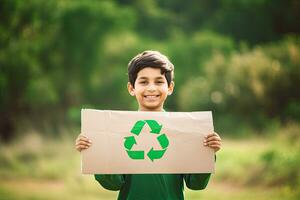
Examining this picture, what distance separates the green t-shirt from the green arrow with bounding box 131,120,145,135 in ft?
0.59

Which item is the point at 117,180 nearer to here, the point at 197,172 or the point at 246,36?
the point at 197,172

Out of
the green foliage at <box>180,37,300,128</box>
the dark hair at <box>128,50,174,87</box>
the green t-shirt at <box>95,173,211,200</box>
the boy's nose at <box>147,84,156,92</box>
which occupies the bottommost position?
the green t-shirt at <box>95,173,211,200</box>

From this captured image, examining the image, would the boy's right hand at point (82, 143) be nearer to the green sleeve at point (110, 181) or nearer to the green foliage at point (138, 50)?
the green sleeve at point (110, 181)

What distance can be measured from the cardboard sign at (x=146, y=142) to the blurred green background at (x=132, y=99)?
461 cm

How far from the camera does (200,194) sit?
22.0ft

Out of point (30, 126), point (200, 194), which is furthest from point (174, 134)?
point (30, 126)

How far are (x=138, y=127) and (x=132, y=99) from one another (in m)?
13.3

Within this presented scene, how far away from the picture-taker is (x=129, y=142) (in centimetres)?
206

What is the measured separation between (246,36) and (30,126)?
8.66 m

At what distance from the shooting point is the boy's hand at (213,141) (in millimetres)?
2043

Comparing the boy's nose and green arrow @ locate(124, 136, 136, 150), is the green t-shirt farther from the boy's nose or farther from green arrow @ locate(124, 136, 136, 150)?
the boy's nose

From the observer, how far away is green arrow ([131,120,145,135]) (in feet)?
6.76

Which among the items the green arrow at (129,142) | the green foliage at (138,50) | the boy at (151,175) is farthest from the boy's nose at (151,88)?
the green foliage at (138,50)

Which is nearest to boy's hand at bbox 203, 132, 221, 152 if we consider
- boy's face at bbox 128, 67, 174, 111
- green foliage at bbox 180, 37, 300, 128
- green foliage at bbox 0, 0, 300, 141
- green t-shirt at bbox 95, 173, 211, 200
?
green t-shirt at bbox 95, 173, 211, 200
